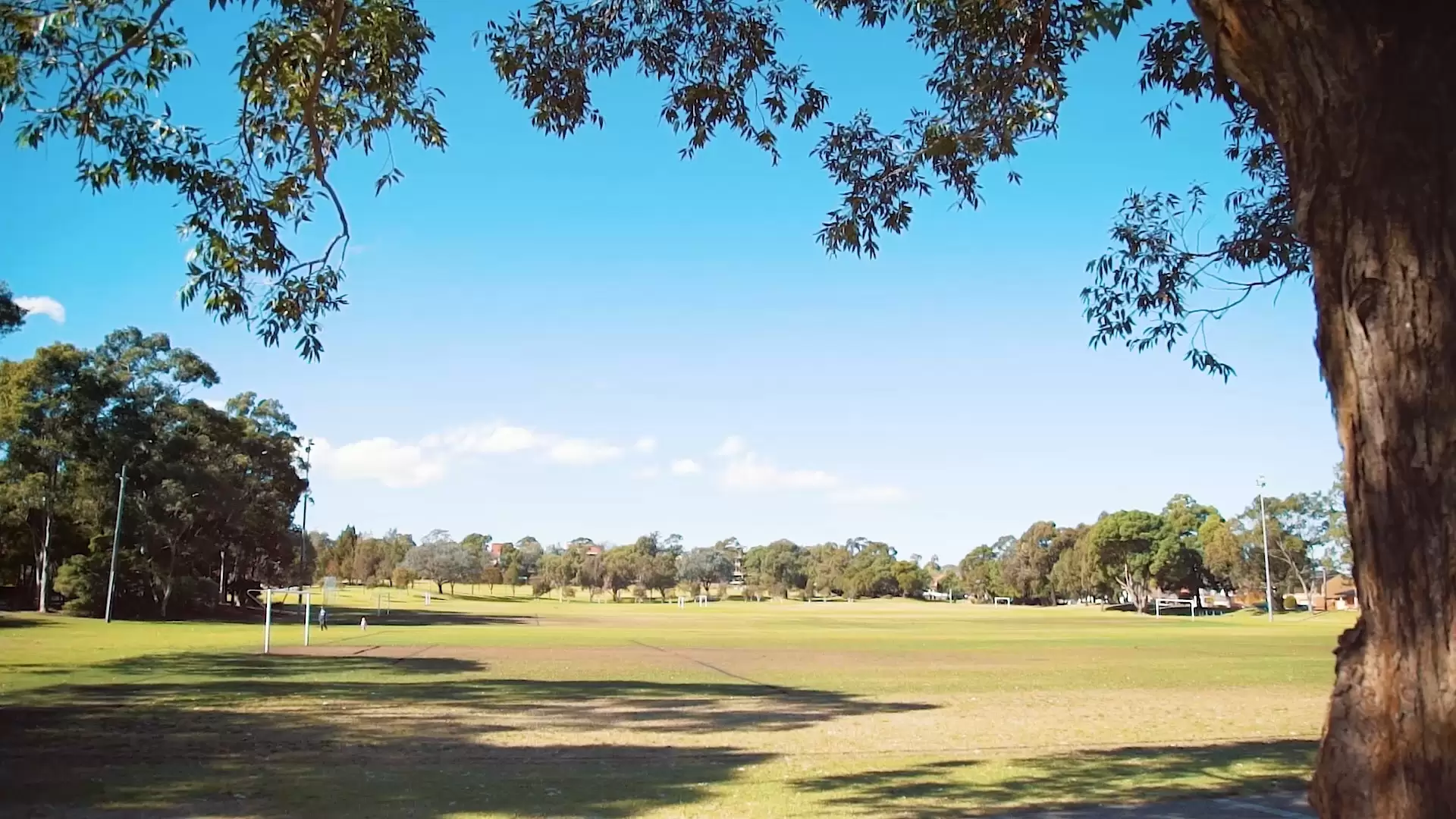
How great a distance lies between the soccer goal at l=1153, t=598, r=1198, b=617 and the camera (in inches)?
4291

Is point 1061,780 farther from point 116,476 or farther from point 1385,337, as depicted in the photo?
point 116,476

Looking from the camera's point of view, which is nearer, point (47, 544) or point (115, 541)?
point (115, 541)

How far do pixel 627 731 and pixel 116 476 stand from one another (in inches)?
2132

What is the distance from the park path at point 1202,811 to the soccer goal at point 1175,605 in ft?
338

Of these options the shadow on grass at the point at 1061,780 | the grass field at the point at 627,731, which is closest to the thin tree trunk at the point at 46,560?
the grass field at the point at 627,731

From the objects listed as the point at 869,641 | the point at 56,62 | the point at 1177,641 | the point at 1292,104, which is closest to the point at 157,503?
the point at 869,641

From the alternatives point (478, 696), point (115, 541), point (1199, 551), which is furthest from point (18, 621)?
point (1199, 551)

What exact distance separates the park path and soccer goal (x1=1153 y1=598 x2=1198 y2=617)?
10303 cm

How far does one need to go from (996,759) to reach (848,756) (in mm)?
1792

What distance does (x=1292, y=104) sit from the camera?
131 inches

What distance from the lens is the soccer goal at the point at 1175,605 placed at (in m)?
109

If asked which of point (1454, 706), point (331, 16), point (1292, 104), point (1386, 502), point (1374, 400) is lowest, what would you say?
point (1454, 706)

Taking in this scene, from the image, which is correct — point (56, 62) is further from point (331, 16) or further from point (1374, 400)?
point (1374, 400)

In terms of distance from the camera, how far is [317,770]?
1187 cm
